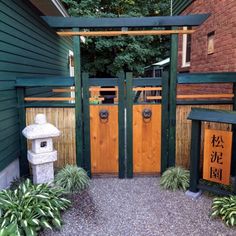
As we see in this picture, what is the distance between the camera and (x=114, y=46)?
1511 centimetres

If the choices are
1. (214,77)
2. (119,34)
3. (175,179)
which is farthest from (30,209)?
(214,77)

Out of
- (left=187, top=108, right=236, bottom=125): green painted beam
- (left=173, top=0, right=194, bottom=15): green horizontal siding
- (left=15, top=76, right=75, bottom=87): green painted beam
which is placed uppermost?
(left=173, top=0, right=194, bottom=15): green horizontal siding

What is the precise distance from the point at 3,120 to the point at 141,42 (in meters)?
13.1

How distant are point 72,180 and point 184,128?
203cm

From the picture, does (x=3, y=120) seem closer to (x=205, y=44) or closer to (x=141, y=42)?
(x=205, y=44)

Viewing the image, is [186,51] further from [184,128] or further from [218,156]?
[218,156]

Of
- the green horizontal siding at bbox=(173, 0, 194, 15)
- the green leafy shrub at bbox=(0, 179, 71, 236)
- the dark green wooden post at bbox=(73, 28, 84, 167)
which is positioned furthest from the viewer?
the green horizontal siding at bbox=(173, 0, 194, 15)

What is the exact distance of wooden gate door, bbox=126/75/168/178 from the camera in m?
4.48

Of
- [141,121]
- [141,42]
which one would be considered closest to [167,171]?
[141,121]

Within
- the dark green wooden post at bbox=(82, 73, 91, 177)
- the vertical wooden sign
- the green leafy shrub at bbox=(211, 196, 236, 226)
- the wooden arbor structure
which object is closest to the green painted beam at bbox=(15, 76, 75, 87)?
the wooden arbor structure

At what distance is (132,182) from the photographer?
4543 mm

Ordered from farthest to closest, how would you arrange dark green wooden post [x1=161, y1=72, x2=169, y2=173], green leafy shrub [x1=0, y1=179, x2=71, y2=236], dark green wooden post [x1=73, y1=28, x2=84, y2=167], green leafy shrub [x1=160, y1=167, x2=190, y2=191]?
dark green wooden post [x1=161, y1=72, x2=169, y2=173] < dark green wooden post [x1=73, y1=28, x2=84, y2=167] < green leafy shrub [x1=160, y1=167, x2=190, y2=191] < green leafy shrub [x1=0, y1=179, x2=71, y2=236]

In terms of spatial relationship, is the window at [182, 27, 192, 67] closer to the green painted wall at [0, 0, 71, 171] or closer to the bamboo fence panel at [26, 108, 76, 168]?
the green painted wall at [0, 0, 71, 171]

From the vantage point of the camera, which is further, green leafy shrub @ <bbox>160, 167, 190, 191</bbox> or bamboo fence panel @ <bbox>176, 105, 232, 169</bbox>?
bamboo fence panel @ <bbox>176, 105, 232, 169</bbox>
